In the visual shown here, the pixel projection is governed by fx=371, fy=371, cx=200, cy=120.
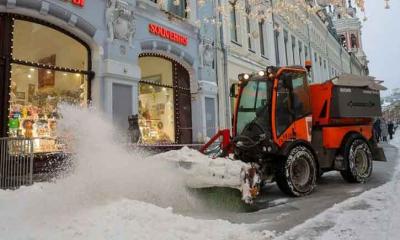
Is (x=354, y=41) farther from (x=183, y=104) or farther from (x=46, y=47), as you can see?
(x=46, y=47)

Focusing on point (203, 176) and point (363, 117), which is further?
point (363, 117)

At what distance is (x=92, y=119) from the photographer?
7.42 meters

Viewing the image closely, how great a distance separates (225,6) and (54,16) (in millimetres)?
9586

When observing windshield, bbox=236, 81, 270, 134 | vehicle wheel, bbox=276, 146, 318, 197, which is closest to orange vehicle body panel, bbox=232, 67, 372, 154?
windshield, bbox=236, 81, 270, 134

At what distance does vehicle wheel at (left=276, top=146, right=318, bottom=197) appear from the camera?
6.98m

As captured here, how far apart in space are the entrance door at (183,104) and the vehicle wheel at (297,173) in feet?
24.4

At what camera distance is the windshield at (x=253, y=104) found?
A: 24.9 ft

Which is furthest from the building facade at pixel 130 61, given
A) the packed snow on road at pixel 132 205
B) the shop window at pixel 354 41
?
the shop window at pixel 354 41

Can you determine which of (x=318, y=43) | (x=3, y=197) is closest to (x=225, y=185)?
(x=3, y=197)

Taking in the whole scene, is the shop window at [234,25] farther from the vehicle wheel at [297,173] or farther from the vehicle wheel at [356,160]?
the vehicle wheel at [297,173]

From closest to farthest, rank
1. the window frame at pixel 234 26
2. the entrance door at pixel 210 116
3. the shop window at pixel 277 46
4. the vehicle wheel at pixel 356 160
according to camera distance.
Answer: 1. the vehicle wheel at pixel 356 160
2. the entrance door at pixel 210 116
3. the window frame at pixel 234 26
4. the shop window at pixel 277 46

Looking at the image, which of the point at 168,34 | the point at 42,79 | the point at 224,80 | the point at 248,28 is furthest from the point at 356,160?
the point at 248,28

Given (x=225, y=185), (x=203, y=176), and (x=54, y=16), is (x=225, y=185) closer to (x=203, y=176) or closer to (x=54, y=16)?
(x=203, y=176)

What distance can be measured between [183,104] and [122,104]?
3849 millimetres
